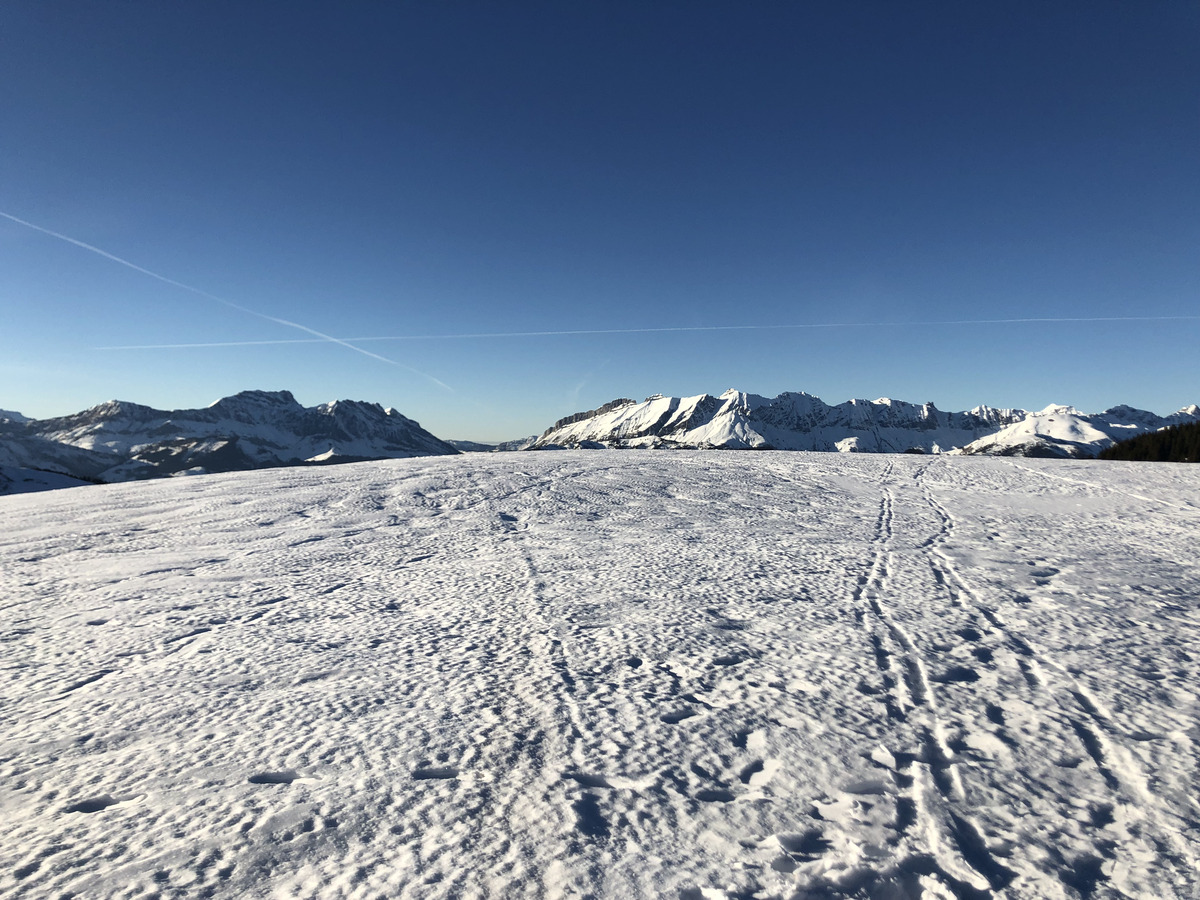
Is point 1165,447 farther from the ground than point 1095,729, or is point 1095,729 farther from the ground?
point 1165,447

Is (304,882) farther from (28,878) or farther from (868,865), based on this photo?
(868,865)

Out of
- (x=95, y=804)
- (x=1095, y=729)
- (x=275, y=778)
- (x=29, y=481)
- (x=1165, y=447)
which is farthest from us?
(x=29, y=481)

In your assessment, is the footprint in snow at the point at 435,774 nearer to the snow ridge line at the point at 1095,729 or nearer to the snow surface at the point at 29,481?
the snow ridge line at the point at 1095,729

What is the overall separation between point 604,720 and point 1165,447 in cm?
3824

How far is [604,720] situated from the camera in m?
3.66

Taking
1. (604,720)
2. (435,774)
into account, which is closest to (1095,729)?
(604,720)

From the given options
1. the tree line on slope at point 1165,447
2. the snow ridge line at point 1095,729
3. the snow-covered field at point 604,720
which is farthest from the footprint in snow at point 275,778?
the tree line on slope at point 1165,447

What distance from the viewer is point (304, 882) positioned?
2396 mm

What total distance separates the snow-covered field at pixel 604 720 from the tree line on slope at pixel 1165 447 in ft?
86.9

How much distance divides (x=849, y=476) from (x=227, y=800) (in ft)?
51.6

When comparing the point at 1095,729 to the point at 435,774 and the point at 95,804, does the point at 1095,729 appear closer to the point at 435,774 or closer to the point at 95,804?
the point at 435,774

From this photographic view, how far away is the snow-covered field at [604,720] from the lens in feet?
8.36

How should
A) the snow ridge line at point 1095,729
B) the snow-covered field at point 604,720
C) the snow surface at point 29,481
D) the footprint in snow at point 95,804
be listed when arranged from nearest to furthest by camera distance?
1. the snow-covered field at point 604,720
2. the snow ridge line at point 1095,729
3. the footprint in snow at point 95,804
4. the snow surface at point 29,481

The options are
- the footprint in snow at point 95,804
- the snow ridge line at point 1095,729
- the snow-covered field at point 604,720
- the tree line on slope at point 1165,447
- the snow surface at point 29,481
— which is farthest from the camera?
the snow surface at point 29,481
